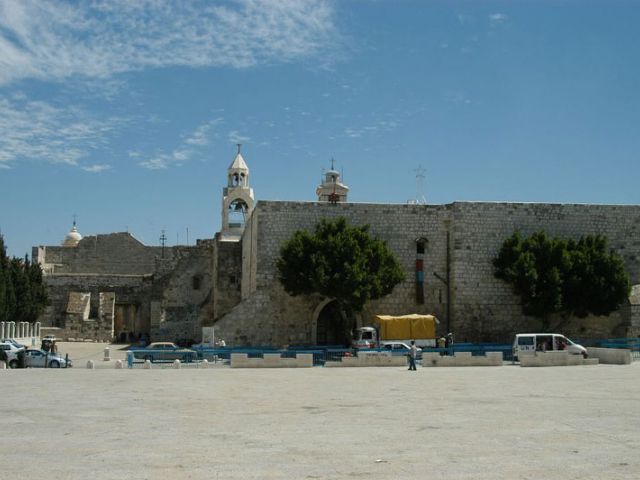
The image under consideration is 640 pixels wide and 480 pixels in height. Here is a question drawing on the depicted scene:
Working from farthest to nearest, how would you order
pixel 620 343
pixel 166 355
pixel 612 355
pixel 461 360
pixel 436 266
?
1. pixel 436 266
2. pixel 620 343
3. pixel 166 355
4. pixel 612 355
5. pixel 461 360

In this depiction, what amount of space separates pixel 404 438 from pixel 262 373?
39.7 feet

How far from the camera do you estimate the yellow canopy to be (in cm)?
2957

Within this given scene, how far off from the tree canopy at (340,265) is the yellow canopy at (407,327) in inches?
47.8

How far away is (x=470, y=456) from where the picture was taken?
28.2ft

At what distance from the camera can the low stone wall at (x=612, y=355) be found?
24.7 metres

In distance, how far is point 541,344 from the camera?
26.9 meters

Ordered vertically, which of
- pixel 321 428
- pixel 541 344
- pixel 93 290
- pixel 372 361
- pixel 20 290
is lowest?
pixel 321 428

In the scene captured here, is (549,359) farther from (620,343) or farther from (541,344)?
(620,343)

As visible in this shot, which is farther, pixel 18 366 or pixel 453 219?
pixel 453 219

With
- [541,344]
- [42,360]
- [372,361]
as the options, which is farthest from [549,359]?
[42,360]

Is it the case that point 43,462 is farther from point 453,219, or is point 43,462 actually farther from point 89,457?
point 453,219

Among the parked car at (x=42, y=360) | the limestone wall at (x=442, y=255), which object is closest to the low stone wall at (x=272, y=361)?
the parked car at (x=42, y=360)

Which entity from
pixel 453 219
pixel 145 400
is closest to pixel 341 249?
pixel 453 219

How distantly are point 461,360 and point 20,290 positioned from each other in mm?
23128
